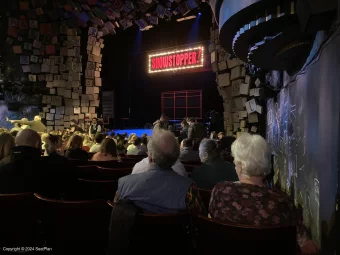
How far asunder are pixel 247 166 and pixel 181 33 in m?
15.6

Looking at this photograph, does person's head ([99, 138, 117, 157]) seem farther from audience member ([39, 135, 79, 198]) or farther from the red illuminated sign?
the red illuminated sign

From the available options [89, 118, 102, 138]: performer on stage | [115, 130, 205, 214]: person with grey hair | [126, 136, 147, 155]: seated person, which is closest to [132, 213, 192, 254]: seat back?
[115, 130, 205, 214]: person with grey hair

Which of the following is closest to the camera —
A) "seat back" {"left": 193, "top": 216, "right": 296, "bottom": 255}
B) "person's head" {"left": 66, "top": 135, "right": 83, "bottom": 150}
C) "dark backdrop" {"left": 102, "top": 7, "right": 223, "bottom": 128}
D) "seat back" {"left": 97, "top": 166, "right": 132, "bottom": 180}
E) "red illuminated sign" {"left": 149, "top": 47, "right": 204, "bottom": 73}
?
"seat back" {"left": 193, "top": 216, "right": 296, "bottom": 255}

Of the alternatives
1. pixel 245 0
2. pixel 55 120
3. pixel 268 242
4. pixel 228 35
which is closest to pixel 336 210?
pixel 268 242

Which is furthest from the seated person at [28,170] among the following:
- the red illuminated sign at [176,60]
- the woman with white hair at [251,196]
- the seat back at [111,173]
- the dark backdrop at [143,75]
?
the dark backdrop at [143,75]

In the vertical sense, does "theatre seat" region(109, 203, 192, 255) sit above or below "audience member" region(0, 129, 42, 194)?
below

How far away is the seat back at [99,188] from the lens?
309cm

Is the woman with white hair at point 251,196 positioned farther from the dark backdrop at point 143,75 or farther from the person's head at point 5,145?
the dark backdrop at point 143,75

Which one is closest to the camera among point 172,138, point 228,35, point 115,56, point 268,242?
point 268,242

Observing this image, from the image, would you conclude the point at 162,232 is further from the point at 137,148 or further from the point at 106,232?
the point at 137,148

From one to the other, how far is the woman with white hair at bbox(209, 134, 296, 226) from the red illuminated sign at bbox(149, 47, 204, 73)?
1406cm

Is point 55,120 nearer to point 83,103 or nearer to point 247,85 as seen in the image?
point 83,103

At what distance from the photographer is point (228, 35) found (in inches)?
163

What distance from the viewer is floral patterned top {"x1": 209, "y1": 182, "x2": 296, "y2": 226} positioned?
166cm
